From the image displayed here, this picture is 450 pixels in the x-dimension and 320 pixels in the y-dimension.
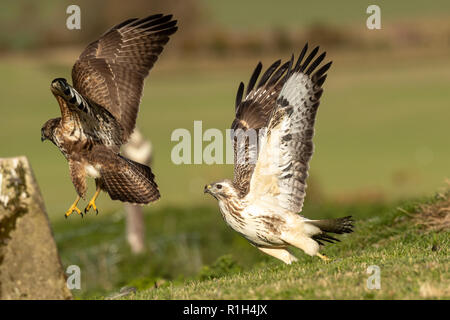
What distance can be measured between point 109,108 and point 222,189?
269 cm

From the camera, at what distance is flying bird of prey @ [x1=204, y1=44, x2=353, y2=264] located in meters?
9.38

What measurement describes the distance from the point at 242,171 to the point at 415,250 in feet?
8.30

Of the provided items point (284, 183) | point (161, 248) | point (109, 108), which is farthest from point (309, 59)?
point (161, 248)

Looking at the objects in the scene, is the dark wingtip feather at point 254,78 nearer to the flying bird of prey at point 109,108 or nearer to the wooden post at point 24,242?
the flying bird of prey at point 109,108

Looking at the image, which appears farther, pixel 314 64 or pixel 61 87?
pixel 314 64

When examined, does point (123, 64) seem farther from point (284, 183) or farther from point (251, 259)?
point (251, 259)

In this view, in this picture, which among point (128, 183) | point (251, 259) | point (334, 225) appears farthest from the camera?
point (251, 259)

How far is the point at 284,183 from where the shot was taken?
9.66 meters

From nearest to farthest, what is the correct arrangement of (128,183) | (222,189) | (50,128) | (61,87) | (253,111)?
1. (61,87)
2. (222,189)
3. (50,128)
4. (128,183)
5. (253,111)

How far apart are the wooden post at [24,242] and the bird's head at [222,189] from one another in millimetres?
2101

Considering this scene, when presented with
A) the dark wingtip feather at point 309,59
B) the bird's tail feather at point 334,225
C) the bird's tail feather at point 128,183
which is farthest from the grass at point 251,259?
the dark wingtip feather at point 309,59

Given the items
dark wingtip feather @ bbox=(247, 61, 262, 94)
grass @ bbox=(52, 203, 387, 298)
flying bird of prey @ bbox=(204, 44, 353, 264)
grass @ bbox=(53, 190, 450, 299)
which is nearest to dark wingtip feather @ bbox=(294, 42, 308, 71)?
flying bird of prey @ bbox=(204, 44, 353, 264)
